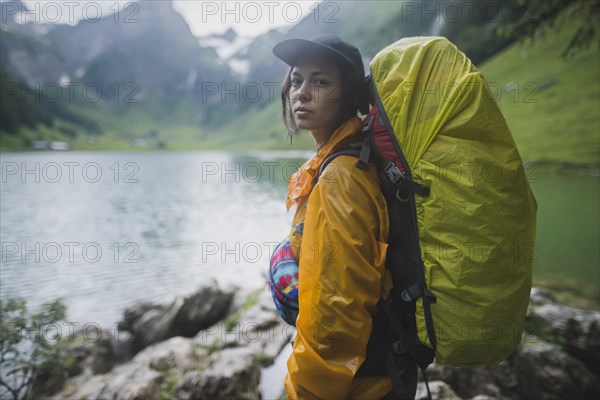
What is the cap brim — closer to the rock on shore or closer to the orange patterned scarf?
the orange patterned scarf

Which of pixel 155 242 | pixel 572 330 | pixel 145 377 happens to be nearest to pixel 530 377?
pixel 572 330

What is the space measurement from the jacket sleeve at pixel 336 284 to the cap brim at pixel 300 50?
0.89 meters

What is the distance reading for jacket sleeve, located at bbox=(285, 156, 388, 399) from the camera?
186 cm

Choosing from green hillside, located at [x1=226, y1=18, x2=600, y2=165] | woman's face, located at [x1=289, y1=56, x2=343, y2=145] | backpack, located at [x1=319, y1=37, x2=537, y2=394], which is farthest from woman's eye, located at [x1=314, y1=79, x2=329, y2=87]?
green hillside, located at [x1=226, y1=18, x2=600, y2=165]

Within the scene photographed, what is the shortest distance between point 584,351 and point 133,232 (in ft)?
76.0

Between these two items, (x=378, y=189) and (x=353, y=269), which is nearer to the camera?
(x=353, y=269)

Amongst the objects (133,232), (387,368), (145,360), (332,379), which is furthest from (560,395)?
(133,232)

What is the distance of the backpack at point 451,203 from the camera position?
1842 mm

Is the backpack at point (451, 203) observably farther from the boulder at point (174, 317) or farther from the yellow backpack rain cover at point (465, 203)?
the boulder at point (174, 317)

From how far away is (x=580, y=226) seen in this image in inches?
598

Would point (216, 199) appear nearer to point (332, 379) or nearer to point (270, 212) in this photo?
point (270, 212)

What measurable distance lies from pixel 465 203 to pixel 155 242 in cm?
2050

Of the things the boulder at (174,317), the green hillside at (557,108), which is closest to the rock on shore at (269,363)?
the boulder at (174,317)

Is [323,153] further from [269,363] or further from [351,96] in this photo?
[269,363]
